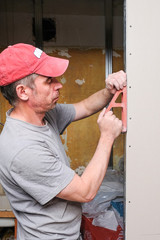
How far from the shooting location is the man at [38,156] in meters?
0.78

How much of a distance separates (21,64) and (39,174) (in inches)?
15.5

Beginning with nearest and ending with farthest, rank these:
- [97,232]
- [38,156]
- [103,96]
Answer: [38,156] → [103,96] → [97,232]

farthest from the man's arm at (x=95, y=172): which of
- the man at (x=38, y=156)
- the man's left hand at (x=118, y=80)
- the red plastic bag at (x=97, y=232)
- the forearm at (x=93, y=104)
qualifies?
the red plastic bag at (x=97, y=232)

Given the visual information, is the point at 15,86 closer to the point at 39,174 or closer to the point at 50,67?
the point at 50,67

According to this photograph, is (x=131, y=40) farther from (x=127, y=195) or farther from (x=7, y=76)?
(x=127, y=195)

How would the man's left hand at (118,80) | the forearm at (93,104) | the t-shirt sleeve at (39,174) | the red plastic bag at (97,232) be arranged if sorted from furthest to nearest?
the red plastic bag at (97,232)
the forearm at (93,104)
the man's left hand at (118,80)
the t-shirt sleeve at (39,174)

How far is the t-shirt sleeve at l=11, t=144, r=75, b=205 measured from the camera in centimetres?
76

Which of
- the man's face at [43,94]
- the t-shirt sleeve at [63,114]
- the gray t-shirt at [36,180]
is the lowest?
the gray t-shirt at [36,180]

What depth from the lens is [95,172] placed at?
82cm

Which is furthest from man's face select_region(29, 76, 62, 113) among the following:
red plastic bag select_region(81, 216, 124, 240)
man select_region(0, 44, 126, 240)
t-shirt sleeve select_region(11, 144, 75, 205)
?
red plastic bag select_region(81, 216, 124, 240)

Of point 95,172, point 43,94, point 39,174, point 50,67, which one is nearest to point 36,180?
point 39,174

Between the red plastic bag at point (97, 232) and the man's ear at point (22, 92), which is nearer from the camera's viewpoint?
the man's ear at point (22, 92)

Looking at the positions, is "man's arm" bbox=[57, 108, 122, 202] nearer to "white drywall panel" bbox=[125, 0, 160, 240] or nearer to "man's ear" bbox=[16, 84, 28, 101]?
"white drywall panel" bbox=[125, 0, 160, 240]

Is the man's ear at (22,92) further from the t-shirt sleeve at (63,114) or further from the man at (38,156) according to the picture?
the t-shirt sleeve at (63,114)
